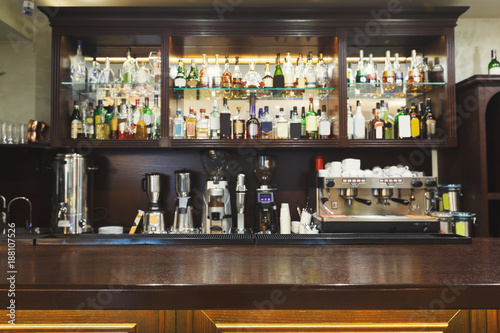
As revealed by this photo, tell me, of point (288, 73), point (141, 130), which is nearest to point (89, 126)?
point (141, 130)

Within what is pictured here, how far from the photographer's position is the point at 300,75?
2832mm

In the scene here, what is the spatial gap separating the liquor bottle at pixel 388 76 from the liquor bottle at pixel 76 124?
2292mm

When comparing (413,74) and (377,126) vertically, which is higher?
(413,74)

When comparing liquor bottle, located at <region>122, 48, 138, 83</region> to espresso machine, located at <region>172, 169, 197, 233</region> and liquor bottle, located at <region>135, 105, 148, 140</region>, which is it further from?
espresso machine, located at <region>172, 169, 197, 233</region>

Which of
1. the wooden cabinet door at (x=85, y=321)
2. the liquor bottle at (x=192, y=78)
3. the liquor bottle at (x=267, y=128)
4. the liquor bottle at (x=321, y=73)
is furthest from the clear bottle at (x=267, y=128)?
the wooden cabinet door at (x=85, y=321)

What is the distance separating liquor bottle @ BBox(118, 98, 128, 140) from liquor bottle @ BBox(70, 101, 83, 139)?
28 centimetres

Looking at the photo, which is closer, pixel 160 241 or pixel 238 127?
pixel 160 241

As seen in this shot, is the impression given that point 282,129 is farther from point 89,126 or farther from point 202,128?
point 89,126

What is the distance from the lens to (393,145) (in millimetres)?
2639

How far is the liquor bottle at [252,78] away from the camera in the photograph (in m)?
2.83

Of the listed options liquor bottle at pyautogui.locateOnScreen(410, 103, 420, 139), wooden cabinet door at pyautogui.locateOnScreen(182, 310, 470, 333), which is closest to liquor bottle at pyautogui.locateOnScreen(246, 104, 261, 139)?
liquor bottle at pyautogui.locateOnScreen(410, 103, 420, 139)

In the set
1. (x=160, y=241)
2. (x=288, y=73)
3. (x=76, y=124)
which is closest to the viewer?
(x=160, y=241)

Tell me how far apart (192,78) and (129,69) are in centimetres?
52

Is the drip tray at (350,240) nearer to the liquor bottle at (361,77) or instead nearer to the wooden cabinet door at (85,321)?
the wooden cabinet door at (85,321)
